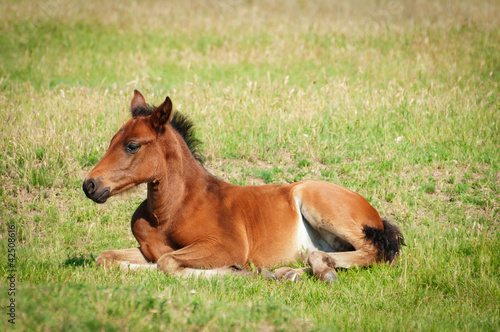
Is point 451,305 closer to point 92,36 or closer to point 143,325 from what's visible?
point 143,325

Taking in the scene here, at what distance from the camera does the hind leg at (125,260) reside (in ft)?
19.2

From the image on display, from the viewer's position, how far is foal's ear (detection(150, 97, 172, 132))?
5.82 m

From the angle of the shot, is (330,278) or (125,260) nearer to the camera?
(330,278)

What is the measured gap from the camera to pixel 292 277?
5.63 meters

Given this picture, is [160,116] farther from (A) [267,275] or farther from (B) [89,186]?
(A) [267,275]

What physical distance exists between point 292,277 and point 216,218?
116 centimetres

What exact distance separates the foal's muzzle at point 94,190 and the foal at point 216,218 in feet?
→ 0.39

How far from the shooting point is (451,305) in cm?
511

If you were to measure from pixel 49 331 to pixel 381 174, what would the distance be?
659 cm

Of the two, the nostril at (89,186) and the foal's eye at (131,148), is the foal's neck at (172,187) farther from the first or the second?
the nostril at (89,186)

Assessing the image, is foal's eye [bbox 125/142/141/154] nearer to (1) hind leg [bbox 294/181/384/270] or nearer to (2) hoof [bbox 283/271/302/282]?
(1) hind leg [bbox 294/181/384/270]

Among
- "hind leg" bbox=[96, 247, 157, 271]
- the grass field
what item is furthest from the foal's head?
"hind leg" bbox=[96, 247, 157, 271]

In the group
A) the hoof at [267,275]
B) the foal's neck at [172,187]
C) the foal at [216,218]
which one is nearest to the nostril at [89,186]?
the foal at [216,218]

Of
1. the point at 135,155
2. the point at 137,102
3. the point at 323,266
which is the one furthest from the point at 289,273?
the point at 137,102
